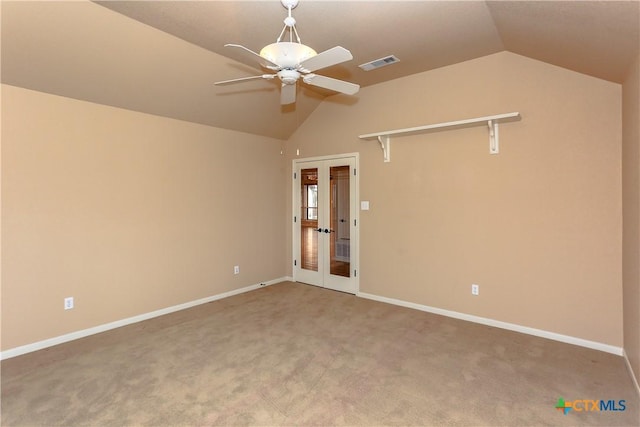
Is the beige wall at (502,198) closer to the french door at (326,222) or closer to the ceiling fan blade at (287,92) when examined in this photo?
the french door at (326,222)

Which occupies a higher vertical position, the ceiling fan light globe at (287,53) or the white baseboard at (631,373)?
the ceiling fan light globe at (287,53)

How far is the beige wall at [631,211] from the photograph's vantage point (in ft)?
8.20

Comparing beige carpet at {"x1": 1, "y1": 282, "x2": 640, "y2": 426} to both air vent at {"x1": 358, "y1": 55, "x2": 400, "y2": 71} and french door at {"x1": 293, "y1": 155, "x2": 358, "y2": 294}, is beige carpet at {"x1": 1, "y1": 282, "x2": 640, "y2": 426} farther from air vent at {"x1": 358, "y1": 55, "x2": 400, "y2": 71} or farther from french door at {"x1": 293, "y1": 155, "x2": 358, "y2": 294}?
air vent at {"x1": 358, "y1": 55, "x2": 400, "y2": 71}

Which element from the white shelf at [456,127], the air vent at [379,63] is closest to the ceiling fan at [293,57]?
the air vent at [379,63]

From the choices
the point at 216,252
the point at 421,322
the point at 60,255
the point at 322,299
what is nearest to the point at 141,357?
the point at 60,255

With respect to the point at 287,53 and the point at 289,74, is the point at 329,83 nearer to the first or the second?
the point at 289,74

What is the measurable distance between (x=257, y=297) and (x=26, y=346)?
255 cm

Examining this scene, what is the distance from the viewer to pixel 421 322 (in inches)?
152

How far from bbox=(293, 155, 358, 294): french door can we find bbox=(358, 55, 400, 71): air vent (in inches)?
52.1

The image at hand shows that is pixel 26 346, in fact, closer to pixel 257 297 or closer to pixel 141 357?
pixel 141 357

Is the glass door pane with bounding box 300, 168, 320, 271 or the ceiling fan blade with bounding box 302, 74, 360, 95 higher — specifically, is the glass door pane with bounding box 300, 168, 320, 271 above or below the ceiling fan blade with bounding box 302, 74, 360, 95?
below

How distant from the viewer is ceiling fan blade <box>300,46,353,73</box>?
2.07 m

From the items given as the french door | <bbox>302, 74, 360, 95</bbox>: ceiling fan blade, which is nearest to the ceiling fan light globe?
<bbox>302, 74, 360, 95</bbox>: ceiling fan blade

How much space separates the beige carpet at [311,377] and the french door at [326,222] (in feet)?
4.55
